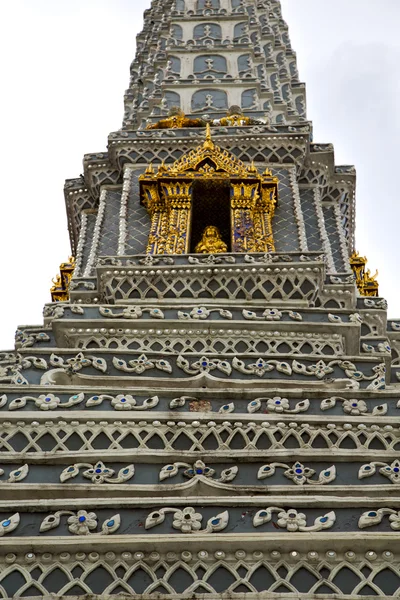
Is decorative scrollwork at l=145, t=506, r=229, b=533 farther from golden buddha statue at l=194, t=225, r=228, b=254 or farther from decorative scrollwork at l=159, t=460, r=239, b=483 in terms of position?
golden buddha statue at l=194, t=225, r=228, b=254

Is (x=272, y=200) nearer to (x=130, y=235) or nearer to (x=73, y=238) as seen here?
(x=130, y=235)

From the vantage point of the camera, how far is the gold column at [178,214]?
1667 centimetres

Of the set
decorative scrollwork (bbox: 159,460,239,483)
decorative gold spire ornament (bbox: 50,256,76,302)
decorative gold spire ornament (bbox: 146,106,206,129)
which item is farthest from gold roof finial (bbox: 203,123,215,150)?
decorative scrollwork (bbox: 159,460,239,483)

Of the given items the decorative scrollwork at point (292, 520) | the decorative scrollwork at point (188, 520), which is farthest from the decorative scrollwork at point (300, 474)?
the decorative scrollwork at point (188, 520)

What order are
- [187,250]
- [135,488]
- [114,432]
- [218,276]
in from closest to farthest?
[135,488] < [114,432] < [218,276] < [187,250]

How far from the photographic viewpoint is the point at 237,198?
17641mm

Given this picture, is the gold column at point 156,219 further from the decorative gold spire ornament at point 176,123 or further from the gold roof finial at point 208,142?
the decorative gold spire ornament at point 176,123

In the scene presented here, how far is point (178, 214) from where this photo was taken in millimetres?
17422

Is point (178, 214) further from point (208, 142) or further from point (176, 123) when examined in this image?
point (176, 123)

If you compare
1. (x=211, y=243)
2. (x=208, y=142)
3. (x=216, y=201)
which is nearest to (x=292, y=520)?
(x=211, y=243)

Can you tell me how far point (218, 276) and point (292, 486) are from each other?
17.8 ft

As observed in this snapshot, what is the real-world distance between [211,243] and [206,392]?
635 cm

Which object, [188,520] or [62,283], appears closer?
[188,520]

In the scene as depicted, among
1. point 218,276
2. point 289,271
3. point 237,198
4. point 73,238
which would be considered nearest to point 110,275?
point 218,276
